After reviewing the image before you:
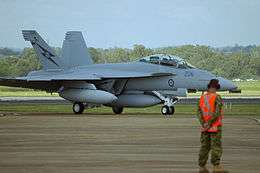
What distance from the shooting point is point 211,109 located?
14.1 metres

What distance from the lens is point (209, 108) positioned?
554 inches

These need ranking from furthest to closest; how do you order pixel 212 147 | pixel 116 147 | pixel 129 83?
1. pixel 129 83
2. pixel 116 147
3. pixel 212 147

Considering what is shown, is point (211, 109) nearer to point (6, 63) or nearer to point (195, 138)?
point (195, 138)

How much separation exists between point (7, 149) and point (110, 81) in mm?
22002

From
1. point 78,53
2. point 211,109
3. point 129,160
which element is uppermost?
point 78,53

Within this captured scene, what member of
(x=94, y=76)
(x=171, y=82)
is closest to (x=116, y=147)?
(x=171, y=82)

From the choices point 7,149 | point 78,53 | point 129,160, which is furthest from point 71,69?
point 129,160

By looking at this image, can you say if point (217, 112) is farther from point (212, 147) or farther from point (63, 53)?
point (63, 53)

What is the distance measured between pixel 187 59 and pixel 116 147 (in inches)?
5248

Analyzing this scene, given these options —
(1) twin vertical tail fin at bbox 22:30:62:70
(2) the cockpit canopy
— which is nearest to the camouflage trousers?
(2) the cockpit canopy

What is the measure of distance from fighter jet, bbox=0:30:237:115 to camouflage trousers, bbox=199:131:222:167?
896 inches

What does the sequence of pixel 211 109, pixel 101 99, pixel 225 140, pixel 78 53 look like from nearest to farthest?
pixel 211 109 → pixel 225 140 → pixel 101 99 → pixel 78 53

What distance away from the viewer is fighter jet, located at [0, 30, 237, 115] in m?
38.4

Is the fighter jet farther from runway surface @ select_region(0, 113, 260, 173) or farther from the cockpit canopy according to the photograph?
runway surface @ select_region(0, 113, 260, 173)
